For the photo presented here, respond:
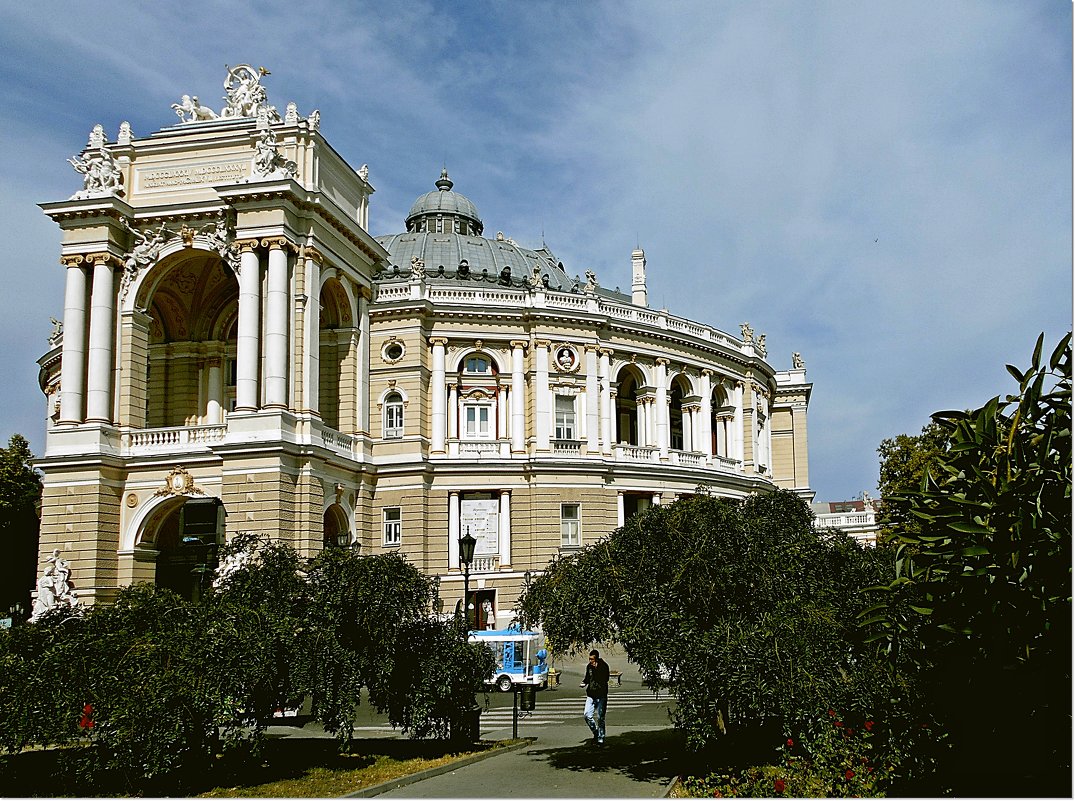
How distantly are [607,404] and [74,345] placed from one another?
80.2ft

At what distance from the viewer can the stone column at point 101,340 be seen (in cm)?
3759

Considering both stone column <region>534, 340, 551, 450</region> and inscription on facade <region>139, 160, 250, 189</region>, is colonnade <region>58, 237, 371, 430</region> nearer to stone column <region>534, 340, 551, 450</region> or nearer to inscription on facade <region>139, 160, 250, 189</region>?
inscription on facade <region>139, 160, 250, 189</region>

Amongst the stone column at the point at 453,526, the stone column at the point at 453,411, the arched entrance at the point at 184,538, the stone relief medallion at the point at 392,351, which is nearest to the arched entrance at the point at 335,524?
the arched entrance at the point at 184,538

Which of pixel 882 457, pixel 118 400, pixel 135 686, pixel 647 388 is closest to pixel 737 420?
pixel 647 388

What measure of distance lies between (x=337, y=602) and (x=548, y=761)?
172 inches

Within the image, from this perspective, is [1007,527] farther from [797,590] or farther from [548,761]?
[548,761]

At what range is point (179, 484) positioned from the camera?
3741 centimetres

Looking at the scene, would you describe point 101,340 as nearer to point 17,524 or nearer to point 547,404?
point 547,404

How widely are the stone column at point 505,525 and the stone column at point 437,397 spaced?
2.13 metres

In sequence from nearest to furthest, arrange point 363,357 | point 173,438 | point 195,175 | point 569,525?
point 173,438, point 195,175, point 363,357, point 569,525

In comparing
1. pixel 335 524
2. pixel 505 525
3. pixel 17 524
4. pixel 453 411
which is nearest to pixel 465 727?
pixel 335 524

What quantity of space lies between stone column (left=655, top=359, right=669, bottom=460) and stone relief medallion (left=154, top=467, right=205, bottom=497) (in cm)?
2468

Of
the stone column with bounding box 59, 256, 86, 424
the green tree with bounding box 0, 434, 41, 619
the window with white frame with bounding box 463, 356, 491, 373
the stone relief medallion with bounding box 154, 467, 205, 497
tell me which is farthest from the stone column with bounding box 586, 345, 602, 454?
the green tree with bounding box 0, 434, 41, 619

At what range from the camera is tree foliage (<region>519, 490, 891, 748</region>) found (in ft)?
48.2
